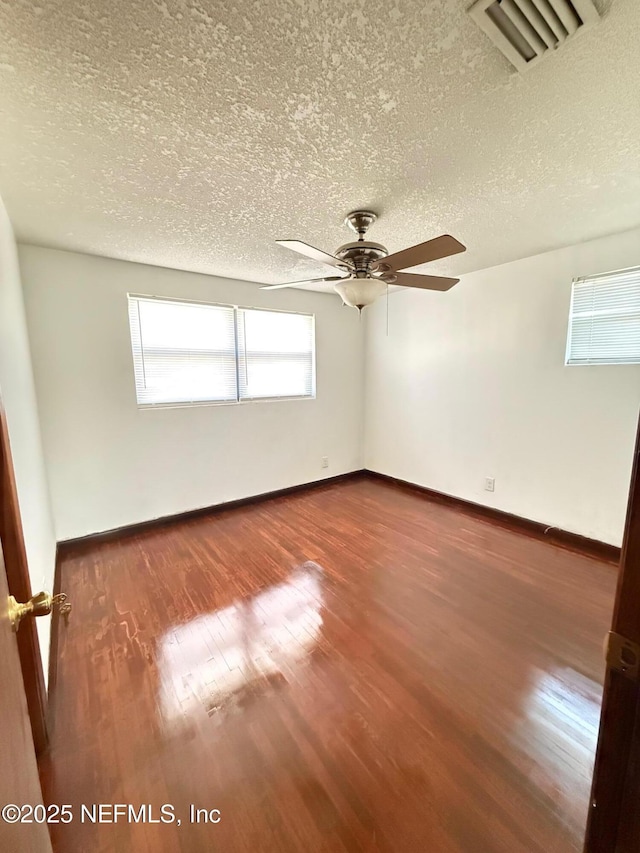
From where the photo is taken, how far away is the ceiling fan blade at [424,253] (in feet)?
5.20

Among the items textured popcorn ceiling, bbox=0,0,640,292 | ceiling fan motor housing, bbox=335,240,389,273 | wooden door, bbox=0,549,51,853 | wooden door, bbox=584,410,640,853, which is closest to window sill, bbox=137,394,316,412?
textured popcorn ceiling, bbox=0,0,640,292

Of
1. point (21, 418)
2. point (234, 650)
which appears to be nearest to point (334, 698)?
point (234, 650)

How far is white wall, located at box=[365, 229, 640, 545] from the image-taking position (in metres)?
2.56

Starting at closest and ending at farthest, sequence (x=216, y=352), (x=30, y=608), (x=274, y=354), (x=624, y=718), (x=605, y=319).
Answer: (x=624, y=718) < (x=30, y=608) < (x=605, y=319) < (x=216, y=352) < (x=274, y=354)

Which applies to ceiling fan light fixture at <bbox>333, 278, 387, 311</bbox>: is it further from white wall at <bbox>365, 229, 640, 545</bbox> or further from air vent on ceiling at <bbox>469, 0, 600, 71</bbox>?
white wall at <bbox>365, 229, 640, 545</bbox>

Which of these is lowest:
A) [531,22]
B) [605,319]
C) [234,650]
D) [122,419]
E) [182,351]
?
[234,650]

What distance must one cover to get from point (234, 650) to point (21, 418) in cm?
164

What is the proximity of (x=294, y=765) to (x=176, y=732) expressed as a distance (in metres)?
0.49

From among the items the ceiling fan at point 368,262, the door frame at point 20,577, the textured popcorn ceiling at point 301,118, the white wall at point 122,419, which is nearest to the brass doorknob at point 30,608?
the door frame at point 20,577

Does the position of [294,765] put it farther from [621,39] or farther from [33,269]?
[33,269]

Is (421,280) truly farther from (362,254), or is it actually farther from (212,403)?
(212,403)

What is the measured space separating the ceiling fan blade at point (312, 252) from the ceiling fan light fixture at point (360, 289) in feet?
0.31

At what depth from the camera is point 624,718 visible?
561 millimetres

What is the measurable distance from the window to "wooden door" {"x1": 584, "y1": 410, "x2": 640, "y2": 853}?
10.7ft
